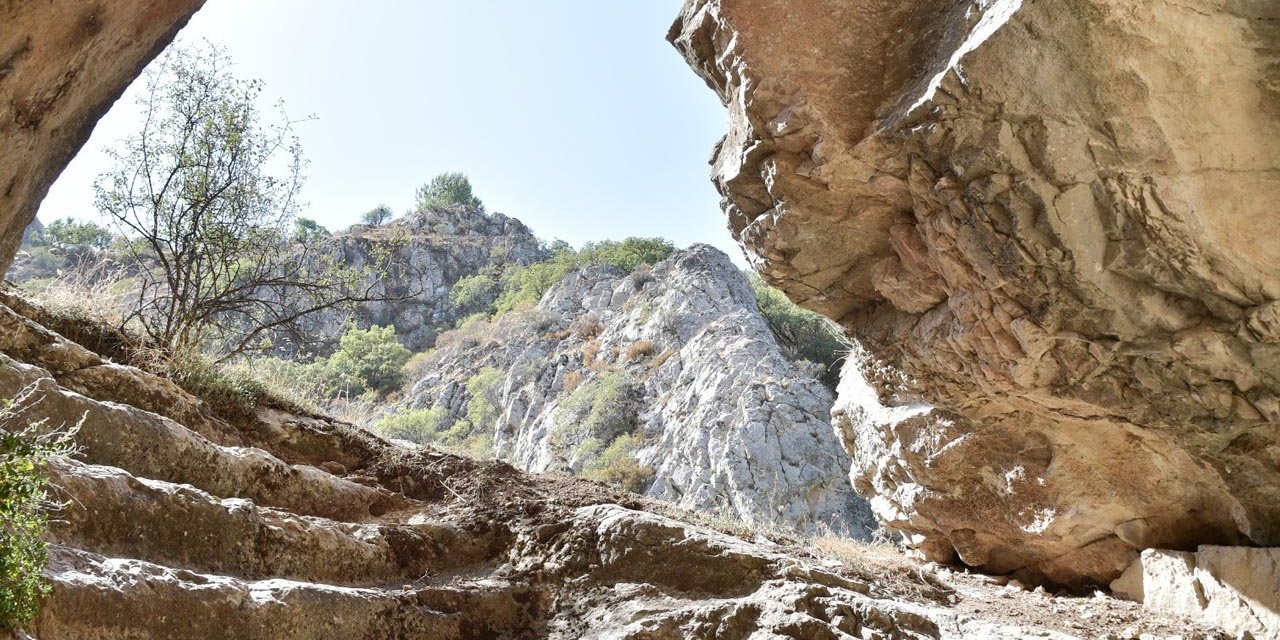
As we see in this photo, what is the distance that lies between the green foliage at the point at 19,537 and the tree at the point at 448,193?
→ 5199 cm

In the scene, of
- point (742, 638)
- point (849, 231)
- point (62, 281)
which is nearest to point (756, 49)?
point (849, 231)

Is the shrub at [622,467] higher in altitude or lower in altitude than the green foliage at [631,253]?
lower

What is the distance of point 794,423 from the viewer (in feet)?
53.3

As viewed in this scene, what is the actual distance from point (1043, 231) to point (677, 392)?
15.6 m

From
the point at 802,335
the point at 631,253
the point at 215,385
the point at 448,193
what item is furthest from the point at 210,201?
the point at 448,193

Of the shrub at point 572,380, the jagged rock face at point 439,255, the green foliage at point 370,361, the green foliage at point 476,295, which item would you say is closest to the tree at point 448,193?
the jagged rock face at point 439,255

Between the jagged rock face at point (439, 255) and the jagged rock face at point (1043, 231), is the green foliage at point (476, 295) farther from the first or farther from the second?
the jagged rock face at point (1043, 231)

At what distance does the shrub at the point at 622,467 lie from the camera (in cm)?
1706

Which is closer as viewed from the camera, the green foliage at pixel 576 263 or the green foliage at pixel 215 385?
the green foliage at pixel 215 385

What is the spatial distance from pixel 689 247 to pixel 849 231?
809 inches

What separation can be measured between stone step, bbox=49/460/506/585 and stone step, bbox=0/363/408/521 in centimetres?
43

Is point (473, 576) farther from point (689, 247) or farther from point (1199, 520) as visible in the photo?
point (689, 247)

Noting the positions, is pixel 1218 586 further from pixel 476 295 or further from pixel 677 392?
pixel 476 295

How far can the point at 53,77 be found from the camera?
2.84 metres
